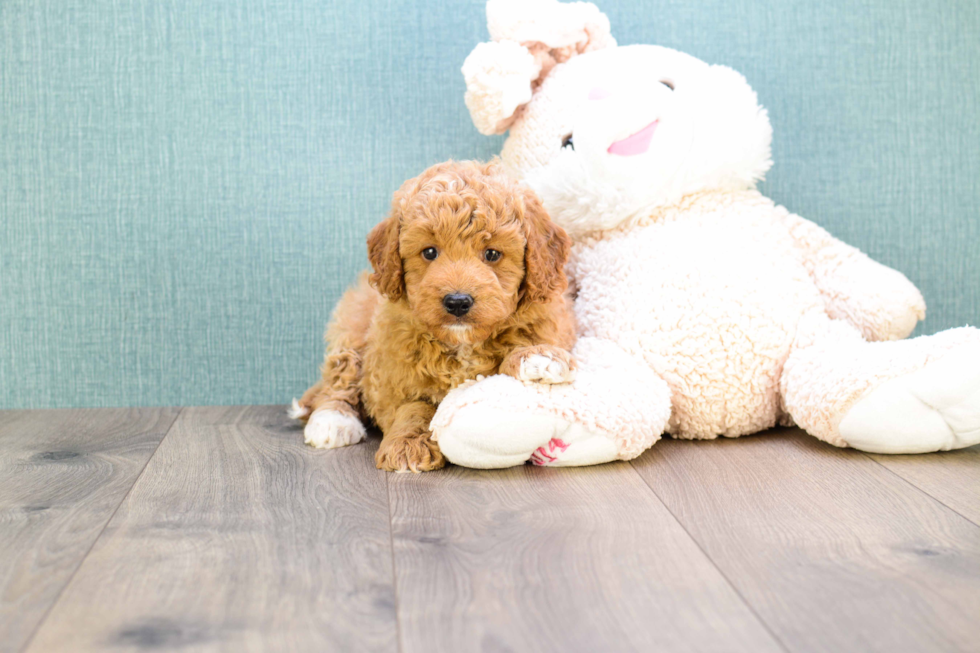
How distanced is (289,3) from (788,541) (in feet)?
5.94

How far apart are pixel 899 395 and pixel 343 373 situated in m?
1.20

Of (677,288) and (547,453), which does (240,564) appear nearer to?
(547,453)

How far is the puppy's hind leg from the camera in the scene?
1.85 metres

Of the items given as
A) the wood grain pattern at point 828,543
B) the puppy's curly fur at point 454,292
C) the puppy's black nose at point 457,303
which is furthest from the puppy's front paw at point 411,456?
the wood grain pattern at point 828,543

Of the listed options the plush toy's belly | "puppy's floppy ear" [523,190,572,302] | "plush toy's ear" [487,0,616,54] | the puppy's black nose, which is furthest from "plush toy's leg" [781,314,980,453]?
"plush toy's ear" [487,0,616,54]

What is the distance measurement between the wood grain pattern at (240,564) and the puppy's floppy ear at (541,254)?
0.48 meters

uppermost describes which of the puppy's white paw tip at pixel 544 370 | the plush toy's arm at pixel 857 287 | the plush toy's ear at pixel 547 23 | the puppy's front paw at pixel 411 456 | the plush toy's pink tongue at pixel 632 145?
the plush toy's ear at pixel 547 23

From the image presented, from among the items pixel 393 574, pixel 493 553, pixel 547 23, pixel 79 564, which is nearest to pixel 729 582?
pixel 493 553

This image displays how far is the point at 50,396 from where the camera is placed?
2207 mm

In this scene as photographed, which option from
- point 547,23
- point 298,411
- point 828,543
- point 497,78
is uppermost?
point 547,23

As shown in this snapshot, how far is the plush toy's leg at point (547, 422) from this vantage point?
149 cm

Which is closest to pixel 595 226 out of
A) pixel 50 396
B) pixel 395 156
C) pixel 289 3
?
pixel 395 156

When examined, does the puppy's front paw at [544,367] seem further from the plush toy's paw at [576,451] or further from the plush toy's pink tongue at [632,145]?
the plush toy's pink tongue at [632,145]

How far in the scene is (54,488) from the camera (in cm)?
149
